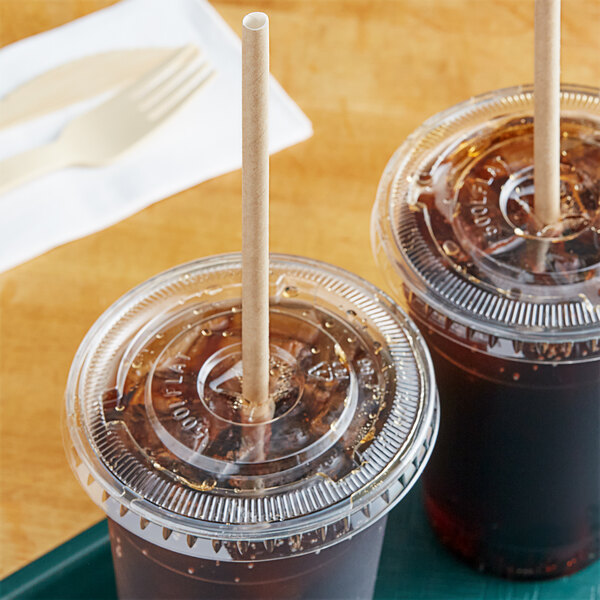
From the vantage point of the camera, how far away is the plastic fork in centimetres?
86

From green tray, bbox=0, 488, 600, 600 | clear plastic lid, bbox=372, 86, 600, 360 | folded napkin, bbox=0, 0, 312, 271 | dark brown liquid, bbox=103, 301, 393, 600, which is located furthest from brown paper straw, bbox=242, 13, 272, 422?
folded napkin, bbox=0, 0, 312, 271

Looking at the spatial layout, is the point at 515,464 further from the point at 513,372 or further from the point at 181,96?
the point at 181,96

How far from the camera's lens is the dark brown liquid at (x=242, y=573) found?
48 centimetres

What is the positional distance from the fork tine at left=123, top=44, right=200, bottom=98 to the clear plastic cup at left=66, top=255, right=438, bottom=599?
0.36m

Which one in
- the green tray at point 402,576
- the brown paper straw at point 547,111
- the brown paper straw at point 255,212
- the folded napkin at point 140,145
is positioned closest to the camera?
the brown paper straw at point 255,212

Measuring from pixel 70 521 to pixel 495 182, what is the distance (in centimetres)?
36

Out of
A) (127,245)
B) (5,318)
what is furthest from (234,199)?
(5,318)

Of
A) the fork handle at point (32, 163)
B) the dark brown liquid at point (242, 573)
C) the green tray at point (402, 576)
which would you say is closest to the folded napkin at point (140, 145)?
the fork handle at point (32, 163)

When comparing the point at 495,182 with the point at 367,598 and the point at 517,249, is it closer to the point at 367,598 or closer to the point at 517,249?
the point at 517,249

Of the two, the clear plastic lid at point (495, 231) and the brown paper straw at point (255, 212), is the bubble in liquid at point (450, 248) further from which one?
the brown paper straw at point (255, 212)

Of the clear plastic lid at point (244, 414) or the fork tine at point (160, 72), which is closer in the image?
the clear plastic lid at point (244, 414)

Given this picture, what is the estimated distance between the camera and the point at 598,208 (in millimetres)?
604

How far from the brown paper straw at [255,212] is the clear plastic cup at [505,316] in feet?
0.42

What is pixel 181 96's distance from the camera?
906 mm
